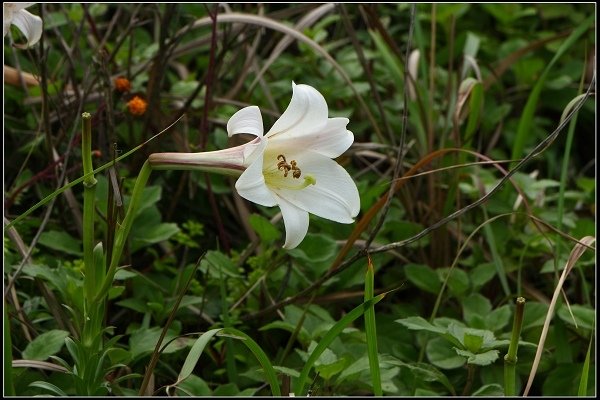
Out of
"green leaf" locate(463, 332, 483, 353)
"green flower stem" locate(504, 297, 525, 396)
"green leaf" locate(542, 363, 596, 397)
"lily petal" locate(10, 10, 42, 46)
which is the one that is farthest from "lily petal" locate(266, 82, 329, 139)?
"green leaf" locate(542, 363, 596, 397)

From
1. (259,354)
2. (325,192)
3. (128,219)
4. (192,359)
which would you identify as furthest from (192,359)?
(325,192)

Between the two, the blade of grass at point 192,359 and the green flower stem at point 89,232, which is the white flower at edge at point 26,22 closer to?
the green flower stem at point 89,232

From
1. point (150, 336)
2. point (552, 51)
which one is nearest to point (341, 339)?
point (150, 336)

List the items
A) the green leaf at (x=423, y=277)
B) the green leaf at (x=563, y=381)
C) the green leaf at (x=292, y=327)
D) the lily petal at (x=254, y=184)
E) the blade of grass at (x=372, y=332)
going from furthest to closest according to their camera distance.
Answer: the green leaf at (x=423, y=277), the green leaf at (x=563, y=381), the green leaf at (x=292, y=327), the blade of grass at (x=372, y=332), the lily petal at (x=254, y=184)

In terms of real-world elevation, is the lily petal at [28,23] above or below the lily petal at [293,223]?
above

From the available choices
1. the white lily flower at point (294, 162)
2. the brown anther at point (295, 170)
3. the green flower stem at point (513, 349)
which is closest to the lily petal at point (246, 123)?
the white lily flower at point (294, 162)

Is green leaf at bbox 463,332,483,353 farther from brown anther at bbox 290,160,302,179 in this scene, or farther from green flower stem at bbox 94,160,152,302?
green flower stem at bbox 94,160,152,302

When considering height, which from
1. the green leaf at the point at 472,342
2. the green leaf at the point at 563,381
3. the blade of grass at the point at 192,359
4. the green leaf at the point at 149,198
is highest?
the blade of grass at the point at 192,359
